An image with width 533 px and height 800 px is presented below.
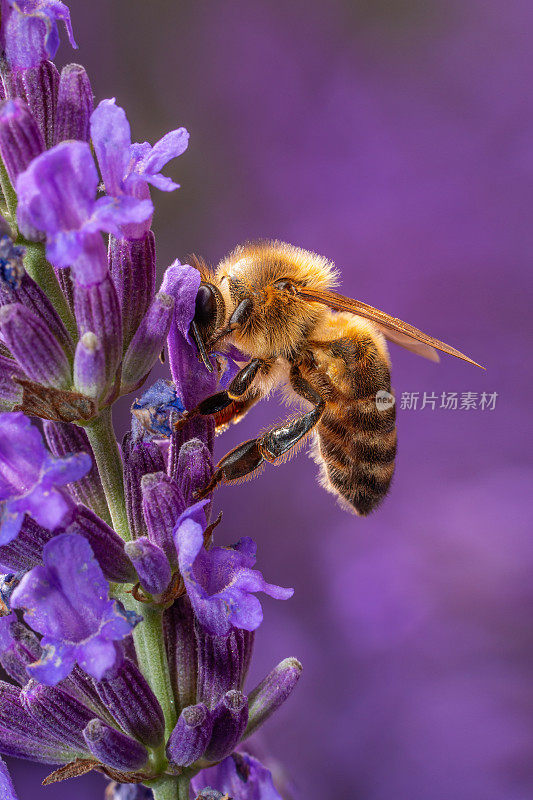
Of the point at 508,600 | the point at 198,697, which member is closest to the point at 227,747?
the point at 198,697

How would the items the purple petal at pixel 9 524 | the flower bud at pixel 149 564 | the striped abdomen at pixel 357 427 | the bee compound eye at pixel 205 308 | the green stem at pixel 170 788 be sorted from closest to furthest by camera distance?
the purple petal at pixel 9 524
the flower bud at pixel 149 564
the green stem at pixel 170 788
the bee compound eye at pixel 205 308
the striped abdomen at pixel 357 427

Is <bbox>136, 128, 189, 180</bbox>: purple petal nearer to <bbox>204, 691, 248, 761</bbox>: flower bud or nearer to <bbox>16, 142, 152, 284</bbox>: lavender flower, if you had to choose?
<bbox>16, 142, 152, 284</bbox>: lavender flower

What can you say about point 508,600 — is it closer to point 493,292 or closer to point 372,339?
point 493,292

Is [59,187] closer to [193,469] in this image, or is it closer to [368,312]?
[193,469]

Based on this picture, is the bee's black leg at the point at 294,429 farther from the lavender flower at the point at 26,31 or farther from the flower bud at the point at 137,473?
the lavender flower at the point at 26,31

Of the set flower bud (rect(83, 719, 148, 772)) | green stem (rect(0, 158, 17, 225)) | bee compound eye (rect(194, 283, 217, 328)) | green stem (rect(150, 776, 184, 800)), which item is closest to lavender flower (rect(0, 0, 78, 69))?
green stem (rect(0, 158, 17, 225))

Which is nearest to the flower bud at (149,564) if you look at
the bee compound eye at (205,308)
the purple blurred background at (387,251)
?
the bee compound eye at (205,308)
